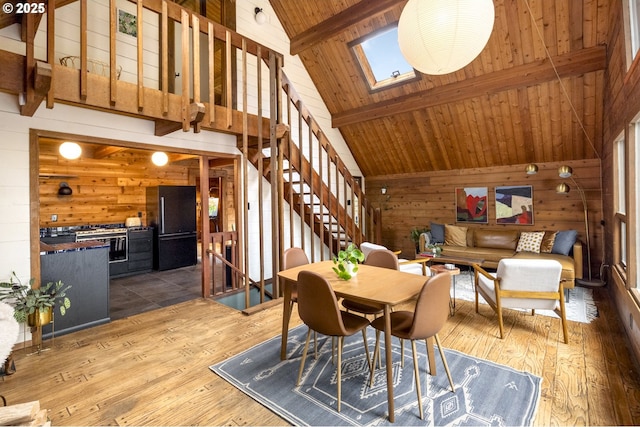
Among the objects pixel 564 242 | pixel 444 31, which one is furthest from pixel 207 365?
pixel 564 242

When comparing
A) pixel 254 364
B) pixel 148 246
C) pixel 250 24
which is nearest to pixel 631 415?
pixel 254 364

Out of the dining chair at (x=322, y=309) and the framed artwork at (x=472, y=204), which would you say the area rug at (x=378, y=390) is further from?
the framed artwork at (x=472, y=204)

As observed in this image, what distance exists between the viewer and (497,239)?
5848mm

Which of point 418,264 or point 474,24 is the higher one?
point 474,24

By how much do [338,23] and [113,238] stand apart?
219 inches

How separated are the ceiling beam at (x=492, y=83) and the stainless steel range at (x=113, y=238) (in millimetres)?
5138

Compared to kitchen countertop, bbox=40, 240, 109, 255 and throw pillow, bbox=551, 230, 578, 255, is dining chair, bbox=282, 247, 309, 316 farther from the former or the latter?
throw pillow, bbox=551, 230, 578, 255

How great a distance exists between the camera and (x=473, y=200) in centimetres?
636

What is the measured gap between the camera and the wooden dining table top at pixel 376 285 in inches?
82.2

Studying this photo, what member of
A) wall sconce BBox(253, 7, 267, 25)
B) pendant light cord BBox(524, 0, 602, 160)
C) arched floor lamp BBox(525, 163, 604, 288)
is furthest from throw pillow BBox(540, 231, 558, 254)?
wall sconce BBox(253, 7, 267, 25)

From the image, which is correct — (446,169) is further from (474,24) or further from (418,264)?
(474,24)

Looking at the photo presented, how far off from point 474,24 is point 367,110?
4.37m

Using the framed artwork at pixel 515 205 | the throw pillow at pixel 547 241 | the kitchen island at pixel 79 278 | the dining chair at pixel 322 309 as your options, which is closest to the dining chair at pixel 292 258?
the dining chair at pixel 322 309

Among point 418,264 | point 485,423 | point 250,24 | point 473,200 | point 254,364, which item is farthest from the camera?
point 473,200
